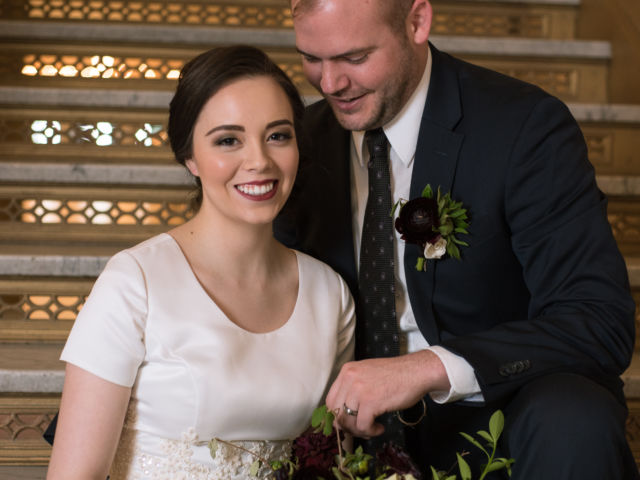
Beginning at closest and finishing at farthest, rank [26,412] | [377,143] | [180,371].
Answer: [180,371] < [377,143] < [26,412]

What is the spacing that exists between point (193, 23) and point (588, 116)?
168 cm

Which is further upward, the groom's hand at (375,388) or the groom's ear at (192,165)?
the groom's ear at (192,165)

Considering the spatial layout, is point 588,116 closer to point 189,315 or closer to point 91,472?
point 189,315

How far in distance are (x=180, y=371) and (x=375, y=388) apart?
0.42m

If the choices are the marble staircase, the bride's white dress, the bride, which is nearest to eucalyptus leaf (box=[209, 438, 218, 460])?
the bride

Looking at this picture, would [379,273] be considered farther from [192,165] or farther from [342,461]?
[342,461]

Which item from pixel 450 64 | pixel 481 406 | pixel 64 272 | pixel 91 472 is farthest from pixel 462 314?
pixel 64 272

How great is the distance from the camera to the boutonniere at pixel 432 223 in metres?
1.91

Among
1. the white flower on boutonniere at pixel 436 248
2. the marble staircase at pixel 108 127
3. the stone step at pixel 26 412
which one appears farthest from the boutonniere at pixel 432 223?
the stone step at pixel 26 412

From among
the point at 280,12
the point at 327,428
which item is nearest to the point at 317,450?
the point at 327,428

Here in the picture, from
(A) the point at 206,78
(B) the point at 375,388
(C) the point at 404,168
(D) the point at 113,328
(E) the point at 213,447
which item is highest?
(A) the point at 206,78

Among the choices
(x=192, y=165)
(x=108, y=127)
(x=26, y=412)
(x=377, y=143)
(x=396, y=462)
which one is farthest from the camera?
(x=108, y=127)

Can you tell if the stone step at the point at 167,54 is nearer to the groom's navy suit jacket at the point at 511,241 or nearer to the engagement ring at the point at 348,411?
the groom's navy suit jacket at the point at 511,241

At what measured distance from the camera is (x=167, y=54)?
11.0 ft
